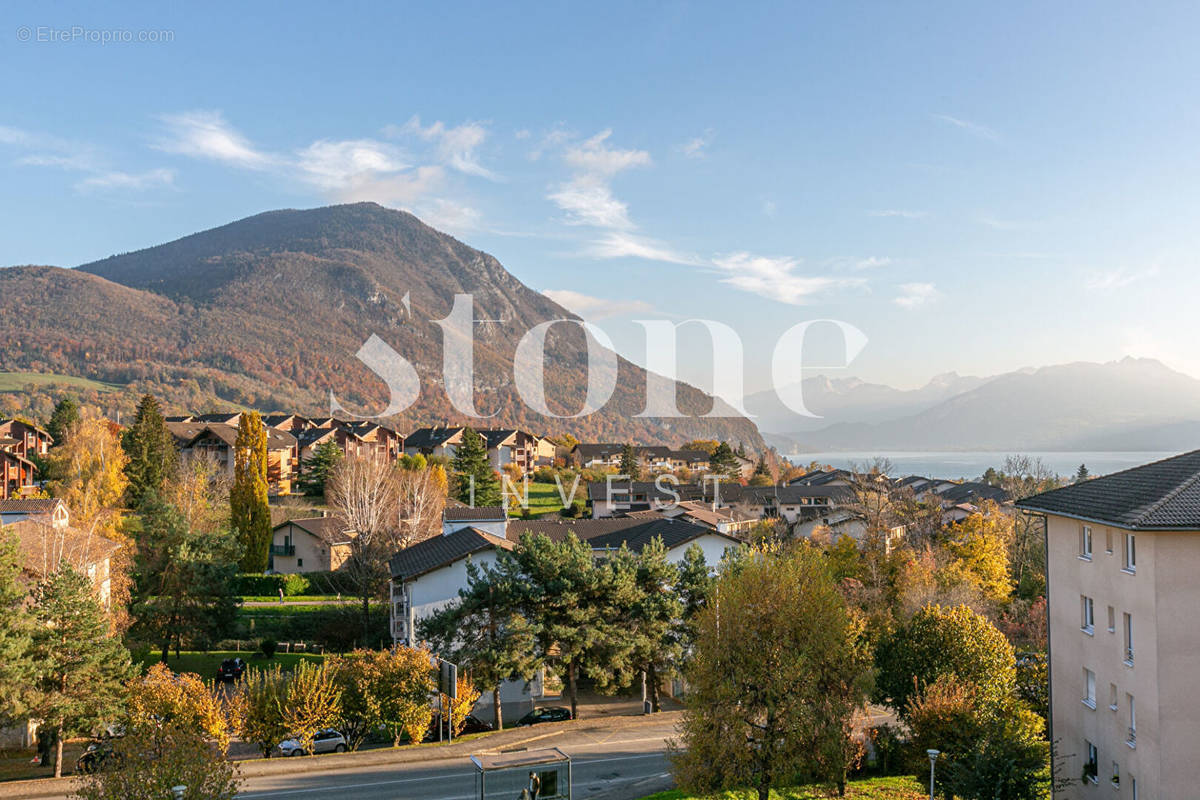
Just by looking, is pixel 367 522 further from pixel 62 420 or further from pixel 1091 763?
pixel 62 420

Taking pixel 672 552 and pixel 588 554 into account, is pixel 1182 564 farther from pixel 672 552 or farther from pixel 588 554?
pixel 672 552

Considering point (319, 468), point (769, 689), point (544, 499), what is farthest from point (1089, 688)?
point (544, 499)

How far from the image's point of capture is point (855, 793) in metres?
23.5

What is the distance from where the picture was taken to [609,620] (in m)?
30.5

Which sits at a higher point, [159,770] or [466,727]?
[159,770]

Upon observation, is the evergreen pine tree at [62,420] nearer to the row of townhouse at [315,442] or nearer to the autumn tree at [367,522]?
the row of townhouse at [315,442]

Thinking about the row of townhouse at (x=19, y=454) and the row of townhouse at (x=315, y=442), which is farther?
the row of townhouse at (x=315, y=442)

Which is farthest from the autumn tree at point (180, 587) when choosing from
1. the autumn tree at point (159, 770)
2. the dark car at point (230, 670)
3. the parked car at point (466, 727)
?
the autumn tree at point (159, 770)

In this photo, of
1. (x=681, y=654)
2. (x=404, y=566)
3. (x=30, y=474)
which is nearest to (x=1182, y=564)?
(x=681, y=654)

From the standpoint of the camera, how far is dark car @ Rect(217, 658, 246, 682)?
124 feet

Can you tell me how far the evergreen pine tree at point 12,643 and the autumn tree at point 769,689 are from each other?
735 inches

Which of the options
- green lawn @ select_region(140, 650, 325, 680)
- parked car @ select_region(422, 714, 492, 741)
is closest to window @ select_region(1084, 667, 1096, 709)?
parked car @ select_region(422, 714, 492, 741)

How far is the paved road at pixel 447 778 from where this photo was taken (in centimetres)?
2214

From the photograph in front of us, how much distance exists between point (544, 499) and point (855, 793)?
221ft
